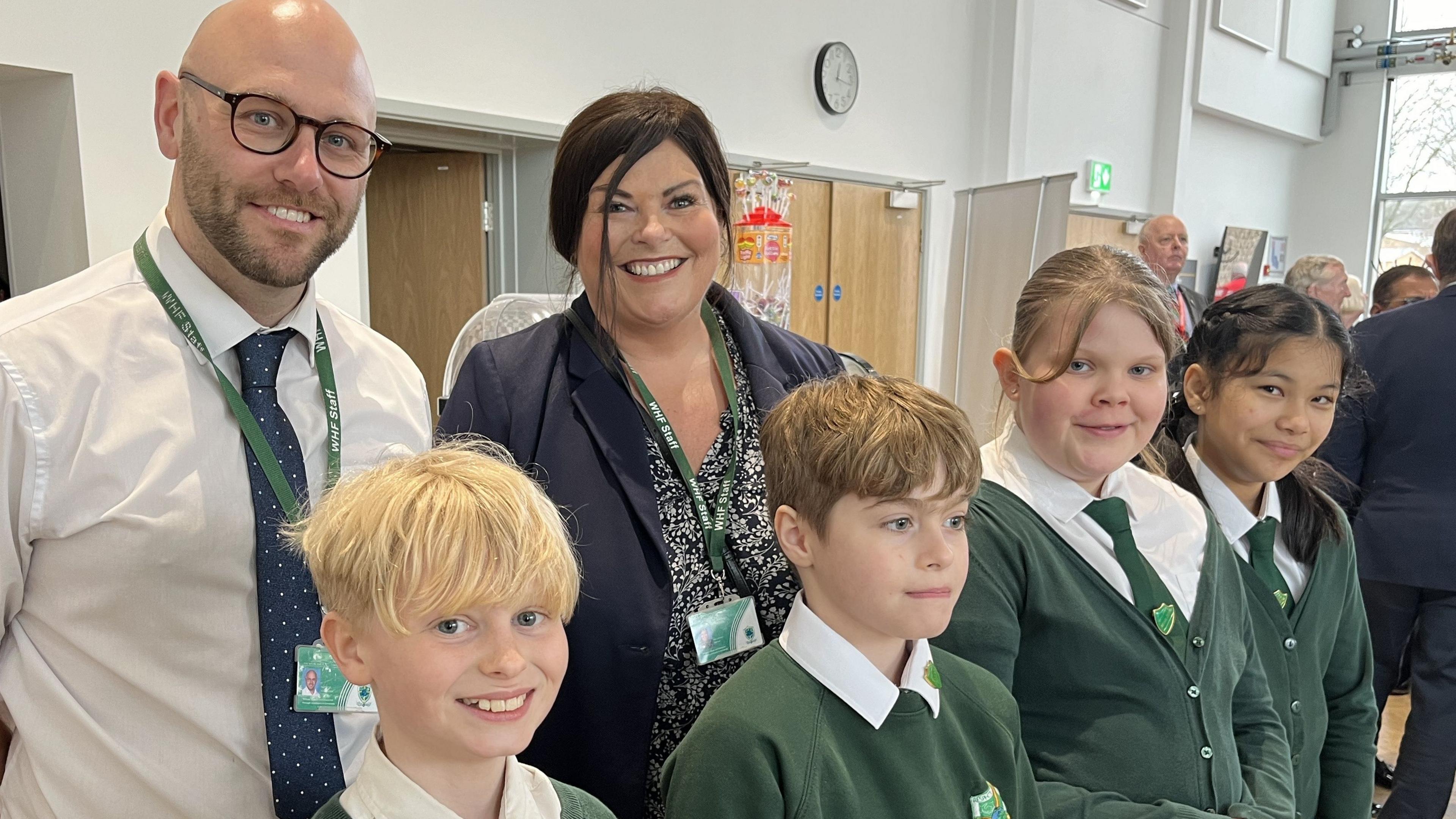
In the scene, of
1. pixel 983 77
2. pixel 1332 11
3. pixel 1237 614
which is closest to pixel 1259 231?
pixel 1332 11

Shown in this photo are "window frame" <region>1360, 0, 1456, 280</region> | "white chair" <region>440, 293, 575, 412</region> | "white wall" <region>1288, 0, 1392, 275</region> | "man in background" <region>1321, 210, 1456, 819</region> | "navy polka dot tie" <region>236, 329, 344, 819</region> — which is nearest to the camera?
"navy polka dot tie" <region>236, 329, 344, 819</region>

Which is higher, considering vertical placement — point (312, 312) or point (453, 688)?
point (312, 312)

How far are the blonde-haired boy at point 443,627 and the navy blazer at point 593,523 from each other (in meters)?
0.38

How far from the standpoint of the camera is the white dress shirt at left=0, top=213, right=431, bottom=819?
1.13 m

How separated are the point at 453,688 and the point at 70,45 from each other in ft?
8.71

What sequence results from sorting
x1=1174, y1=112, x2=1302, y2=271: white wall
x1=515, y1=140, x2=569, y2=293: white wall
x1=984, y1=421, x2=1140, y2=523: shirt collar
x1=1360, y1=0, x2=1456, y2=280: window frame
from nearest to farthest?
x1=984, y1=421, x2=1140, y2=523: shirt collar → x1=515, y1=140, x2=569, y2=293: white wall → x1=1174, y1=112, x2=1302, y2=271: white wall → x1=1360, y1=0, x2=1456, y2=280: window frame

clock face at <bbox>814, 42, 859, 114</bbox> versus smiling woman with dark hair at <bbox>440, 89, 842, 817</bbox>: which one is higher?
clock face at <bbox>814, 42, 859, 114</bbox>

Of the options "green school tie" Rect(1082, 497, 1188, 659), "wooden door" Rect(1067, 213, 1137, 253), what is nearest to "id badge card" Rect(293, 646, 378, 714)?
"green school tie" Rect(1082, 497, 1188, 659)

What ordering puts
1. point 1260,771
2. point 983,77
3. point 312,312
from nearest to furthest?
point 312,312 < point 1260,771 < point 983,77

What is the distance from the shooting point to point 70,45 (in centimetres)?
269

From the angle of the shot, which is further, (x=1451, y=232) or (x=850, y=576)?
(x=1451, y=232)

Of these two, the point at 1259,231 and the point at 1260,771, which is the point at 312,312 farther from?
the point at 1259,231

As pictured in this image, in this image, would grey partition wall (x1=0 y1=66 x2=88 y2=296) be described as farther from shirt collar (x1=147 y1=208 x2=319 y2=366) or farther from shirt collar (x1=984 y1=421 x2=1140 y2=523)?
shirt collar (x1=984 y1=421 x2=1140 y2=523)

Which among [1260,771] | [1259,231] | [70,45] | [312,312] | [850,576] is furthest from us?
[1259,231]
